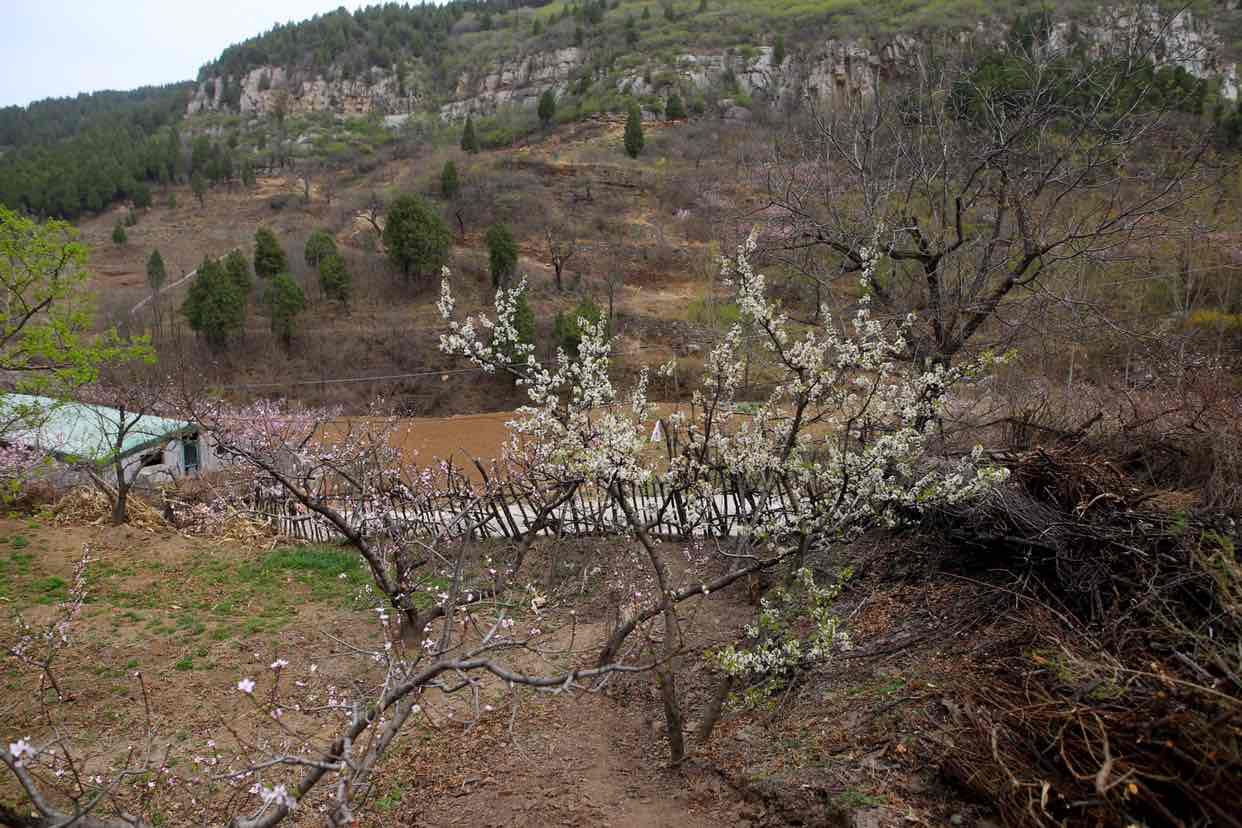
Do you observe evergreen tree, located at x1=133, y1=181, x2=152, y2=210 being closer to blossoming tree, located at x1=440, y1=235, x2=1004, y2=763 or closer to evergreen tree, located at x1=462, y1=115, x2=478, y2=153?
evergreen tree, located at x1=462, y1=115, x2=478, y2=153

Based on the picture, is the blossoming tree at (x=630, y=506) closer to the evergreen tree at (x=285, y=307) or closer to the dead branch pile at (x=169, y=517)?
the dead branch pile at (x=169, y=517)

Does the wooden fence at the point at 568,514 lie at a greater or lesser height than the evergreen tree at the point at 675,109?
lesser

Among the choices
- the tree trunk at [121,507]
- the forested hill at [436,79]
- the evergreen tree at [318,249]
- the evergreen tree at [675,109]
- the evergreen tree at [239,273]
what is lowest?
the tree trunk at [121,507]

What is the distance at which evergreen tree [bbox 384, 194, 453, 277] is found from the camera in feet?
108

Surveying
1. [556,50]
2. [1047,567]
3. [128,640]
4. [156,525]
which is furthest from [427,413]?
[556,50]

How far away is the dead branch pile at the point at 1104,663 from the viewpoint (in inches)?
114

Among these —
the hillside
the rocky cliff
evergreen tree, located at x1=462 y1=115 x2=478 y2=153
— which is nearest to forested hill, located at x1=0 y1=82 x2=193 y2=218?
the rocky cliff

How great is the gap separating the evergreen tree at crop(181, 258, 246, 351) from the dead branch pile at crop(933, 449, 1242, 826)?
2991 centimetres

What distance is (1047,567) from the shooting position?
4.95 metres

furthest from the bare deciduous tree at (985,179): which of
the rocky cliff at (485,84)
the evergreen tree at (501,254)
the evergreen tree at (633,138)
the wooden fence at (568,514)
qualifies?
the rocky cliff at (485,84)

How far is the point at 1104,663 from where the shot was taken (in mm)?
3576

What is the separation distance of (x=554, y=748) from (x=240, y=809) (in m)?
2.01

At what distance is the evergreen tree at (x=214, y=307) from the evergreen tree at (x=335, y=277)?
3641mm

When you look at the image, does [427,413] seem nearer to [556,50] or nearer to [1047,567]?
[1047,567]
